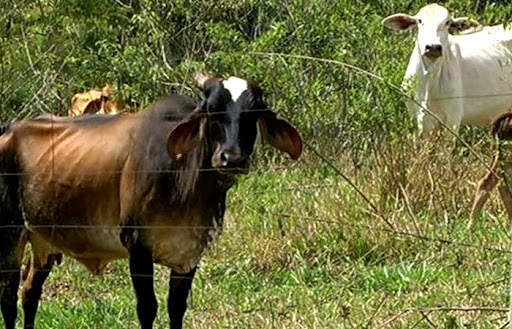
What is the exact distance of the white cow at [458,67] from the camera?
1233 centimetres

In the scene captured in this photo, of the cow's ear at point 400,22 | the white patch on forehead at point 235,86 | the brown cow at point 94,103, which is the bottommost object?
the brown cow at point 94,103

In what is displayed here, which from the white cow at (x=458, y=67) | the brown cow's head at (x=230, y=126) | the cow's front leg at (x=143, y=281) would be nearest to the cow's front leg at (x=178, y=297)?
the cow's front leg at (x=143, y=281)

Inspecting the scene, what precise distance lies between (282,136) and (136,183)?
2.46 feet

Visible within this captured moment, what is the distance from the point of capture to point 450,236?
28.9ft

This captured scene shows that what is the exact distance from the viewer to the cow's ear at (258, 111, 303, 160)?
22.9 feet

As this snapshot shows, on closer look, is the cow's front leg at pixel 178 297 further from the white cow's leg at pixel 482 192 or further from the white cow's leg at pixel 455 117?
the white cow's leg at pixel 455 117

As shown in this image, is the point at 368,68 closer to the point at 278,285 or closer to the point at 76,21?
the point at 76,21

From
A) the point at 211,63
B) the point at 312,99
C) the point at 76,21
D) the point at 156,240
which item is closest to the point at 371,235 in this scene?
the point at 156,240

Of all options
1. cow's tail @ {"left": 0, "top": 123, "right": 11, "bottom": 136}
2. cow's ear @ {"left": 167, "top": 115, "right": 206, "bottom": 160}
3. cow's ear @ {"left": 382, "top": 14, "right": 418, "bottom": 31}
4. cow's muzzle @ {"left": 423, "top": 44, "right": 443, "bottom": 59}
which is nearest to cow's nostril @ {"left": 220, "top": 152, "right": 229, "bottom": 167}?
cow's ear @ {"left": 167, "top": 115, "right": 206, "bottom": 160}

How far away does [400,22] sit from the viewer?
12.7m

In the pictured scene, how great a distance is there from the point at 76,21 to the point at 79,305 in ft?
23.4

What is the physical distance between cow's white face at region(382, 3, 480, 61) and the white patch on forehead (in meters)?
5.46

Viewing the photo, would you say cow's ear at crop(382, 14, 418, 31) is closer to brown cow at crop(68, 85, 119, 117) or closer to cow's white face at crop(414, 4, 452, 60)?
cow's white face at crop(414, 4, 452, 60)

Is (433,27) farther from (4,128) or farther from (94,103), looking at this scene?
(4,128)
